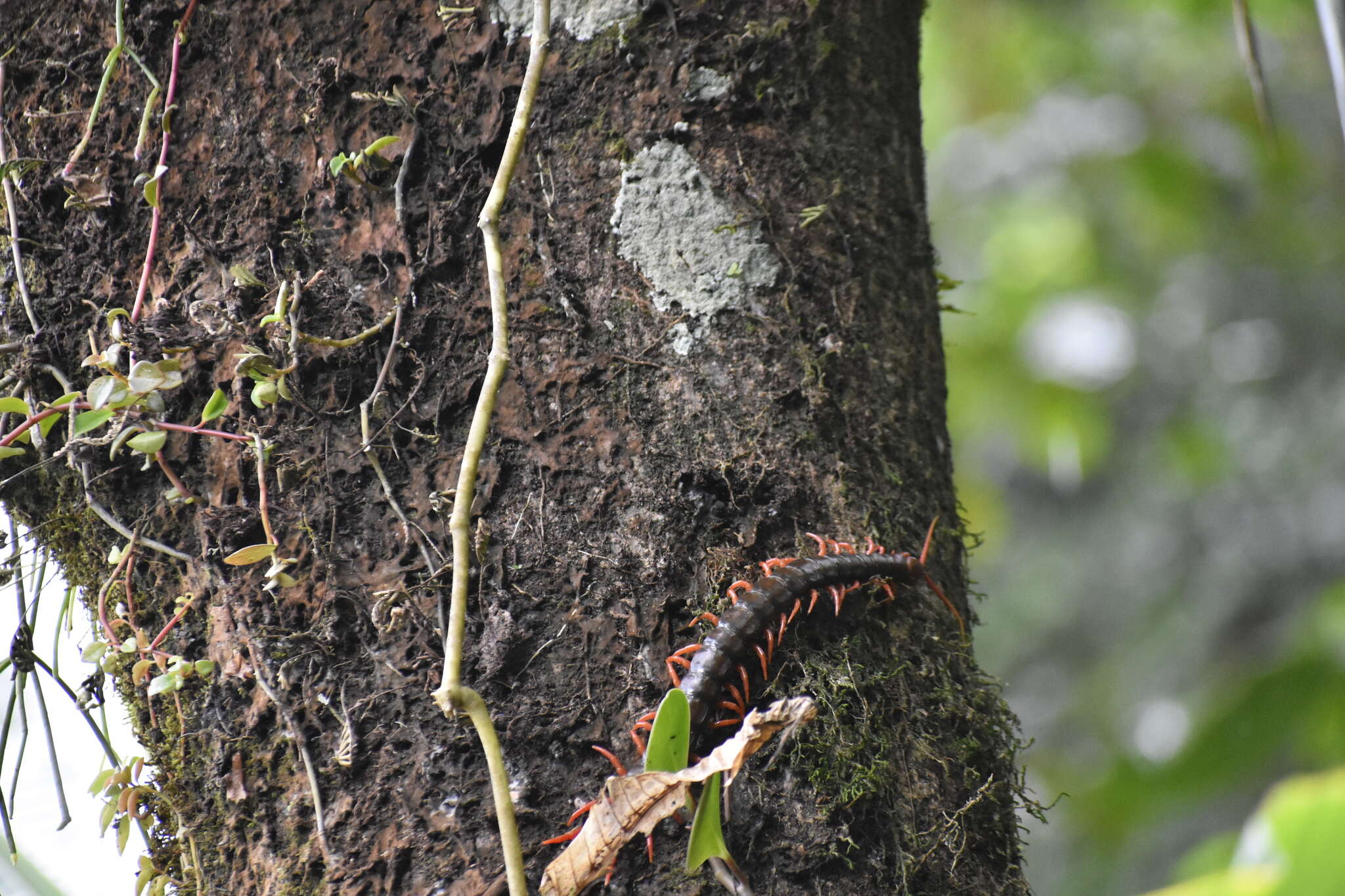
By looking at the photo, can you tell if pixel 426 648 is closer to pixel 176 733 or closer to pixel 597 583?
pixel 597 583

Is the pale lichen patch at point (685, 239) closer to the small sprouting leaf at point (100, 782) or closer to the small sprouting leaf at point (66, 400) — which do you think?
the small sprouting leaf at point (66, 400)

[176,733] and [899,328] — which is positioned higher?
[899,328]

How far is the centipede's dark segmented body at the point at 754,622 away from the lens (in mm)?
1463

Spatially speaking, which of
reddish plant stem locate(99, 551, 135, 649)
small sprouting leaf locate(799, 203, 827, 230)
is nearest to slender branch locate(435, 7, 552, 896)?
small sprouting leaf locate(799, 203, 827, 230)

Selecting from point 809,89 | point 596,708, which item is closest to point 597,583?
point 596,708

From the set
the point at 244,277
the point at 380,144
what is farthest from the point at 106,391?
the point at 380,144

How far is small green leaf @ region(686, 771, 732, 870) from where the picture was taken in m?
1.30

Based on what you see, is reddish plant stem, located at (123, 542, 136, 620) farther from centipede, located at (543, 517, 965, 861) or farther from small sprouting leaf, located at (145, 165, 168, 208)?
centipede, located at (543, 517, 965, 861)

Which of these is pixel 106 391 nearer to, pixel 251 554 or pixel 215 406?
pixel 215 406

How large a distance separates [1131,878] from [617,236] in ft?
23.6

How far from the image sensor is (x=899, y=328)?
6.32 ft

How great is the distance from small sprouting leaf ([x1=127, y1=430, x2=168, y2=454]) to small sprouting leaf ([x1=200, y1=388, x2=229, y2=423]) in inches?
2.8

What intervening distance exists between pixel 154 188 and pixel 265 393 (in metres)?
0.44

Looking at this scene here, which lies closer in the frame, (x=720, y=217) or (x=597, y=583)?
(x=597, y=583)
